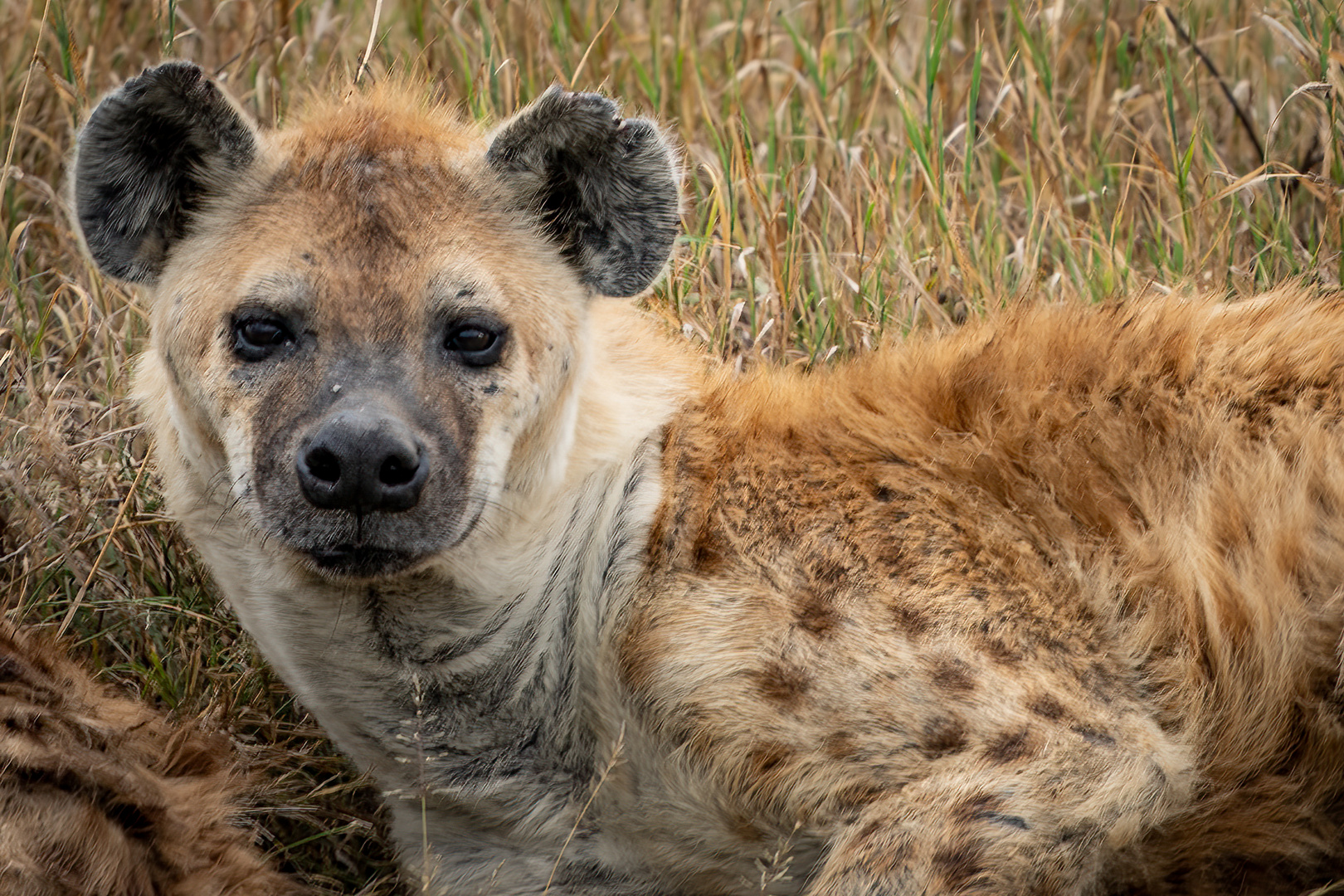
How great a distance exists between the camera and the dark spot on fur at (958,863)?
2.22 meters

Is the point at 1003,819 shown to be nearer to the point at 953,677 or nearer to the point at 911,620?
the point at 953,677

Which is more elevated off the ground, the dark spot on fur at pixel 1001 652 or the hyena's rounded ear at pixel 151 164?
the hyena's rounded ear at pixel 151 164

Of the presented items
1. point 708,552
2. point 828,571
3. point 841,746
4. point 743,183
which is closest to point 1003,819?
point 841,746

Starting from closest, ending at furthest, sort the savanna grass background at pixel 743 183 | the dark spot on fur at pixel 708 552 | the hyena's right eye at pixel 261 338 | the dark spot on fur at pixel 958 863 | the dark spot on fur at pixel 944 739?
the dark spot on fur at pixel 958 863 < the dark spot on fur at pixel 944 739 < the hyena's right eye at pixel 261 338 < the dark spot on fur at pixel 708 552 < the savanna grass background at pixel 743 183

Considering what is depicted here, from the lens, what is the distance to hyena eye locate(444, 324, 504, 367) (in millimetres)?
2480

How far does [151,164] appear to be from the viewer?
2639 millimetres

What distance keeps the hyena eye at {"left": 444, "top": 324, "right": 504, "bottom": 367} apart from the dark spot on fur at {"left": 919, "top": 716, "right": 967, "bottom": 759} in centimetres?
93

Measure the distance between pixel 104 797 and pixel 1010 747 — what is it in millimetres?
1417

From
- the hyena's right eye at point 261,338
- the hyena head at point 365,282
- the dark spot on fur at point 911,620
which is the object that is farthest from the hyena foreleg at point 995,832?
the hyena's right eye at point 261,338

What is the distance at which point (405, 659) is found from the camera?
262 centimetres

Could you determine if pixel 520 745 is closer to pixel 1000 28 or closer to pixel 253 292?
pixel 253 292

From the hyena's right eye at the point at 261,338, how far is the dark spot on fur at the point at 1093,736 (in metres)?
1.39

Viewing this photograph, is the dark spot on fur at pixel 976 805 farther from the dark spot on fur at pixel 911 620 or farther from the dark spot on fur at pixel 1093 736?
the dark spot on fur at pixel 911 620

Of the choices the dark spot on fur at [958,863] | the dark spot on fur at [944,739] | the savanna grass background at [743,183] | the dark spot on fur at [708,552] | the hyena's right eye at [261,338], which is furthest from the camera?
the savanna grass background at [743,183]
